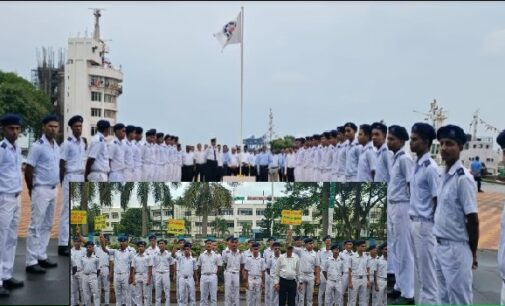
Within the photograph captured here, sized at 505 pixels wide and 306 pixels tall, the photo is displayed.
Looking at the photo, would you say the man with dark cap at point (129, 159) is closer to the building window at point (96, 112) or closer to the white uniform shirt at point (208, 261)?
the white uniform shirt at point (208, 261)

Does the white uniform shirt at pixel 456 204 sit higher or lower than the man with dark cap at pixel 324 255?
higher

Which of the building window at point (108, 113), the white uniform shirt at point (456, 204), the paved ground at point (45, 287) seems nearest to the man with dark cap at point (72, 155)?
the paved ground at point (45, 287)

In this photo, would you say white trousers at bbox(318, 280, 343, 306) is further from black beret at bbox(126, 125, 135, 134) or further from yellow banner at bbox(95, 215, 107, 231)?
black beret at bbox(126, 125, 135, 134)

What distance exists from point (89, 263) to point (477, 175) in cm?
1605

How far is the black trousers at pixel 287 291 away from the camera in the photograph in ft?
10.6

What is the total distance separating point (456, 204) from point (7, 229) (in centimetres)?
368

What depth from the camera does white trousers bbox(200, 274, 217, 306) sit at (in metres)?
3.21

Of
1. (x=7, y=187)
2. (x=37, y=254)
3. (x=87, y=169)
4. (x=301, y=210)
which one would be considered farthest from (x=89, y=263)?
(x=87, y=169)

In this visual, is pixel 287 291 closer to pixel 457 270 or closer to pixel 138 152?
pixel 457 270

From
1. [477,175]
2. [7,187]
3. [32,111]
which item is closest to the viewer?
[7,187]

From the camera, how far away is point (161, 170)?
1288 cm

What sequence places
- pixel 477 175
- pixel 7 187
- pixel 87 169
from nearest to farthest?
pixel 7 187 → pixel 87 169 → pixel 477 175

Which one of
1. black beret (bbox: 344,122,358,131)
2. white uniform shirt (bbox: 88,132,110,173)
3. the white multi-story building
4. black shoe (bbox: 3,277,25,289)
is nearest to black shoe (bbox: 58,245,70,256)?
black shoe (bbox: 3,277,25,289)

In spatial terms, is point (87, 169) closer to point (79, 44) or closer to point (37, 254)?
point (37, 254)
